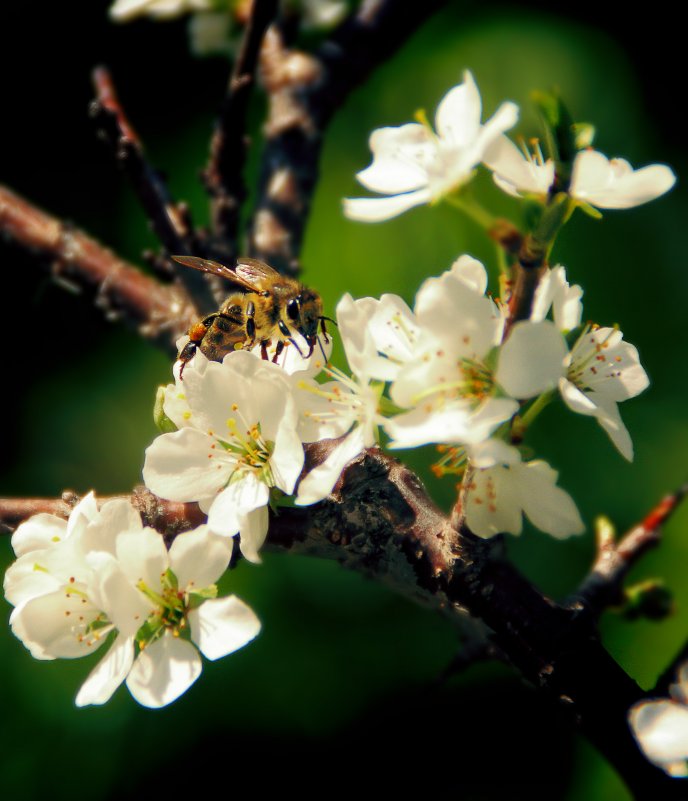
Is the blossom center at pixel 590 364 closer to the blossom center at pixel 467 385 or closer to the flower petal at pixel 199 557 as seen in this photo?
the blossom center at pixel 467 385

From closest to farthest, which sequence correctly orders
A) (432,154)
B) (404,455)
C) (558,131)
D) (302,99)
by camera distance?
1. (558,131)
2. (432,154)
3. (302,99)
4. (404,455)

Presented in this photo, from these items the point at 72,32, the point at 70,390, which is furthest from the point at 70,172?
the point at 70,390

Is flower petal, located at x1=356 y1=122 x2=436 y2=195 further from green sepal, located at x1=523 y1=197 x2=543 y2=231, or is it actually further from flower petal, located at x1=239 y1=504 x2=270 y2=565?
flower petal, located at x1=239 y1=504 x2=270 y2=565

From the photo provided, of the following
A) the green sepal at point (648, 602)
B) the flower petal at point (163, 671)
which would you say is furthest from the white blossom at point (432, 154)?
the green sepal at point (648, 602)

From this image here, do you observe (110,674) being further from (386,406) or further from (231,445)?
(386,406)

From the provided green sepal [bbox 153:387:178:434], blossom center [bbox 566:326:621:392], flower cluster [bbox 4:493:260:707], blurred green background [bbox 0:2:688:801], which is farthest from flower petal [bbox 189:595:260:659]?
blurred green background [bbox 0:2:688:801]

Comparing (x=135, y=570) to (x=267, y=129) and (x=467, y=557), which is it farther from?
(x=267, y=129)

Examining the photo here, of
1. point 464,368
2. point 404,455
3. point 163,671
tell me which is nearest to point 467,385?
point 464,368
